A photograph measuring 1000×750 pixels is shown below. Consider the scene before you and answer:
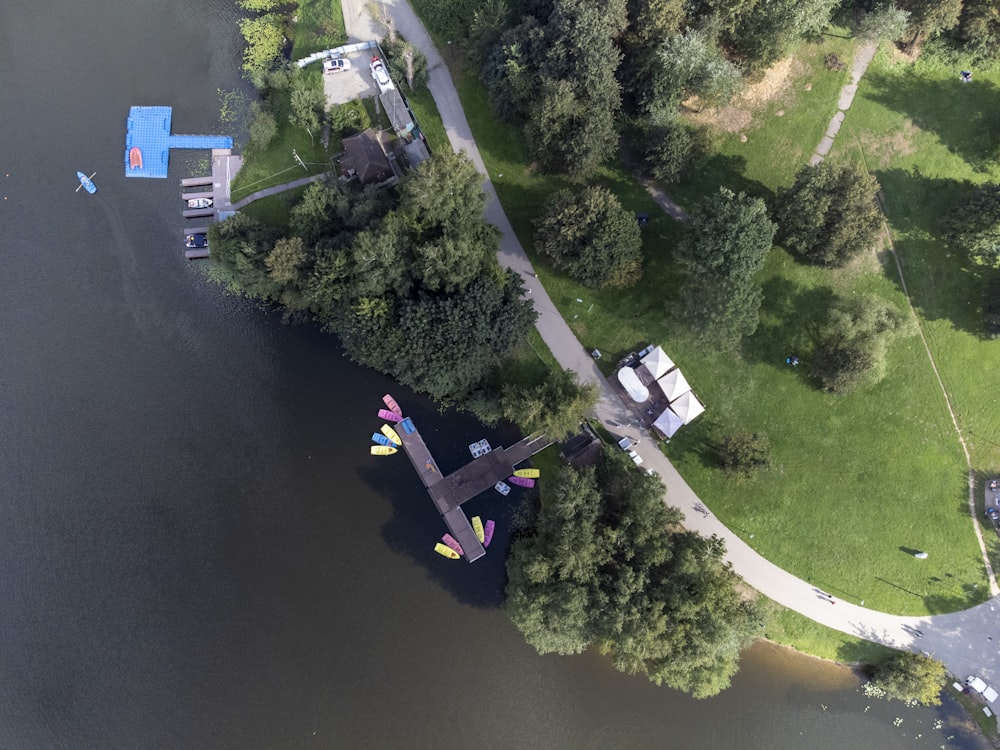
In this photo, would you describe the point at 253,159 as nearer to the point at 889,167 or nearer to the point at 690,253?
the point at 690,253

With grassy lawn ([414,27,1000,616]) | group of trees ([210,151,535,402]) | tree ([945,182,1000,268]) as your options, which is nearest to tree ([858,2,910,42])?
grassy lawn ([414,27,1000,616])

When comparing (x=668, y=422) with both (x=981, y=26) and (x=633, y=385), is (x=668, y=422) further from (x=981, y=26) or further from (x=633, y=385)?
(x=981, y=26)

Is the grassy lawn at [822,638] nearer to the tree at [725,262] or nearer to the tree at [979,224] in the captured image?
the tree at [725,262]

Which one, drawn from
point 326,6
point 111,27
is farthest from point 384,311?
point 111,27

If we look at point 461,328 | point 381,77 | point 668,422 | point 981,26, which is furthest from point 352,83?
point 981,26

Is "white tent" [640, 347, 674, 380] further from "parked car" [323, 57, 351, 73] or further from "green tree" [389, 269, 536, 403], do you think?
"parked car" [323, 57, 351, 73]
